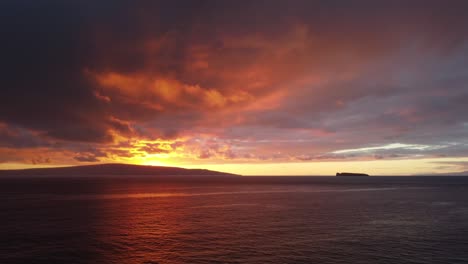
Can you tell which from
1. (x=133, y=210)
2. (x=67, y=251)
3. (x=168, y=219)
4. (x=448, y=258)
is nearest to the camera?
(x=448, y=258)

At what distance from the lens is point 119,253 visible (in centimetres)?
4781

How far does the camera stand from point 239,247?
166 feet

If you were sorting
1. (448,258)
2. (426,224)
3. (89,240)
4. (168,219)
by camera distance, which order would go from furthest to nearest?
(168,219) < (426,224) < (89,240) < (448,258)

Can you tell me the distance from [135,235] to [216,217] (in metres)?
25.1

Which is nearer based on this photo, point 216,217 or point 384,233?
point 384,233

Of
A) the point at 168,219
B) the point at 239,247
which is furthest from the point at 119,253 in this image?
the point at 168,219

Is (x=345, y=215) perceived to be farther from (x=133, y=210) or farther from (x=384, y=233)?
(x=133, y=210)

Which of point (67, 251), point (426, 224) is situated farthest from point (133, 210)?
point (426, 224)

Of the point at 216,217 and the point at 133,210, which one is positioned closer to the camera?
the point at 216,217

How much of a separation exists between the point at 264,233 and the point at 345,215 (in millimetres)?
32710

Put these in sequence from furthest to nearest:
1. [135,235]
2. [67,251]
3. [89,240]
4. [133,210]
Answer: [133,210] → [135,235] → [89,240] → [67,251]

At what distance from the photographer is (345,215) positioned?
278ft

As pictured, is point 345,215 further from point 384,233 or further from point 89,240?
point 89,240

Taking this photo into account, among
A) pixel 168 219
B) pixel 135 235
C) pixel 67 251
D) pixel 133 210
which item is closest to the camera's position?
pixel 67 251
